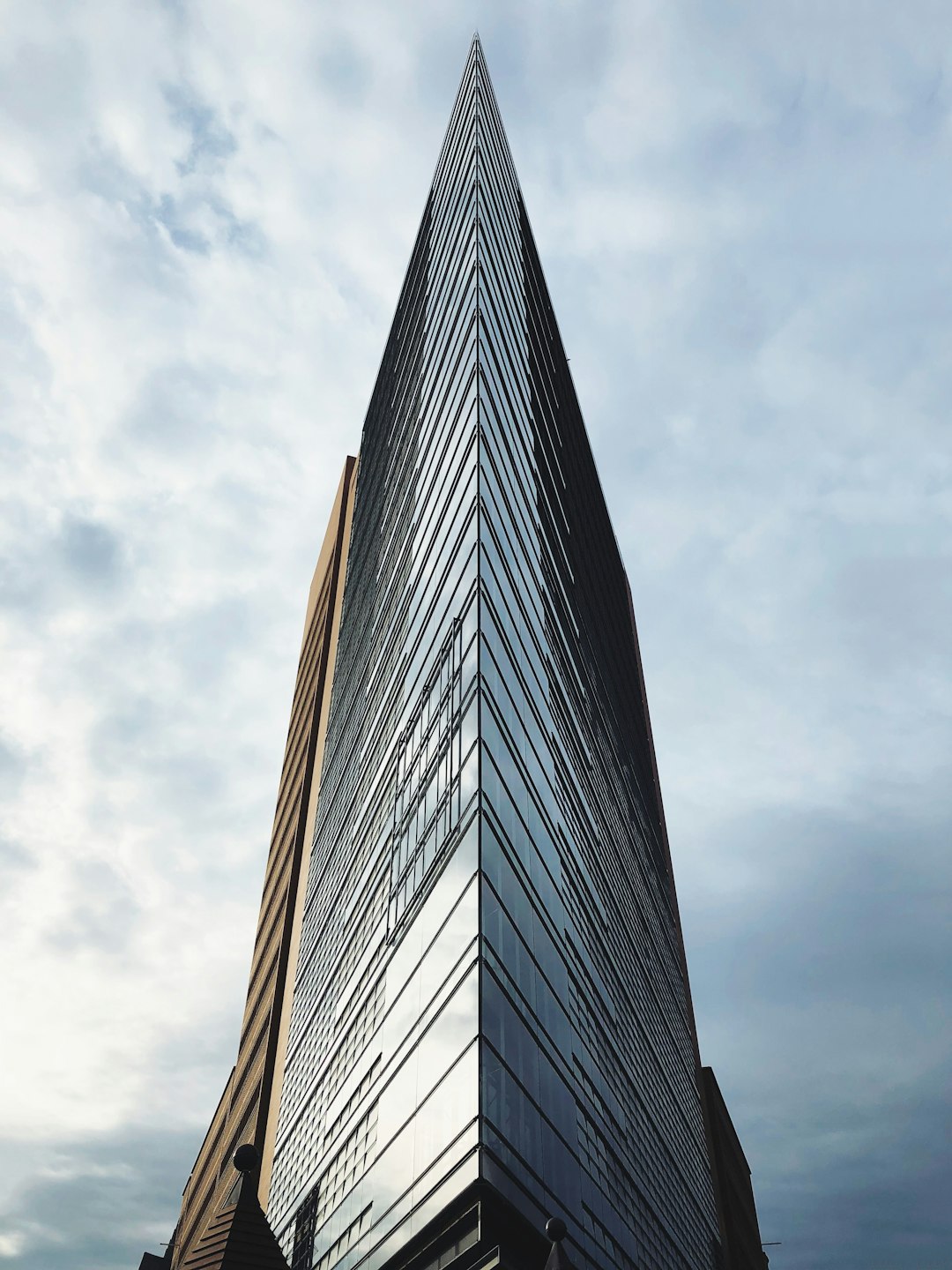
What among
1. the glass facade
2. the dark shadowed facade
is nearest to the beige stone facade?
the dark shadowed facade

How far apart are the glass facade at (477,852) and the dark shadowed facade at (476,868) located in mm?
138

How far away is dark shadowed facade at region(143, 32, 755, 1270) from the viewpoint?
20.2m

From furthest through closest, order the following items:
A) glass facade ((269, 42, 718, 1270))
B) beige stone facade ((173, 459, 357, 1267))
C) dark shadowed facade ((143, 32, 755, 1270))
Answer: beige stone facade ((173, 459, 357, 1267)), glass facade ((269, 42, 718, 1270)), dark shadowed facade ((143, 32, 755, 1270))

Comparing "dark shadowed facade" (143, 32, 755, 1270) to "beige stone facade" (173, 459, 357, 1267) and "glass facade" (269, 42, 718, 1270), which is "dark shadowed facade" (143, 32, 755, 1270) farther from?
"beige stone facade" (173, 459, 357, 1267)

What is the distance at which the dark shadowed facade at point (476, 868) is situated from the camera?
2016 centimetres

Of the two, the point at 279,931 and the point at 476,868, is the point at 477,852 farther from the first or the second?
the point at 279,931

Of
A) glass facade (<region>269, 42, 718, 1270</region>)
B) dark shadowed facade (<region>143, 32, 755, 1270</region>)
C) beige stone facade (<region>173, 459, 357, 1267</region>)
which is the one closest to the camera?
dark shadowed facade (<region>143, 32, 755, 1270</region>)

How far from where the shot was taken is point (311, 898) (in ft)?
149

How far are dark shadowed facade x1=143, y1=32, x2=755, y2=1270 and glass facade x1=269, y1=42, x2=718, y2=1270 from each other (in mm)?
138

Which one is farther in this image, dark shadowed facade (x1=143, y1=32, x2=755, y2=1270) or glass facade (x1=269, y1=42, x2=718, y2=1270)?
glass facade (x1=269, y1=42, x2=718, y2=1270)

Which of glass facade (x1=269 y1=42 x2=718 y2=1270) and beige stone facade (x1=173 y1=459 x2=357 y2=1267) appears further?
beige stone facade (x1=173 y1=459 x2=357 y2=1267)

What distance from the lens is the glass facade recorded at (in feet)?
68.2

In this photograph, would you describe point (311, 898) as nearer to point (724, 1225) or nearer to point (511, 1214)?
point (511, 1214)

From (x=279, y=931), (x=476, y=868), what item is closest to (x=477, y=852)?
(x=476, y=868)
